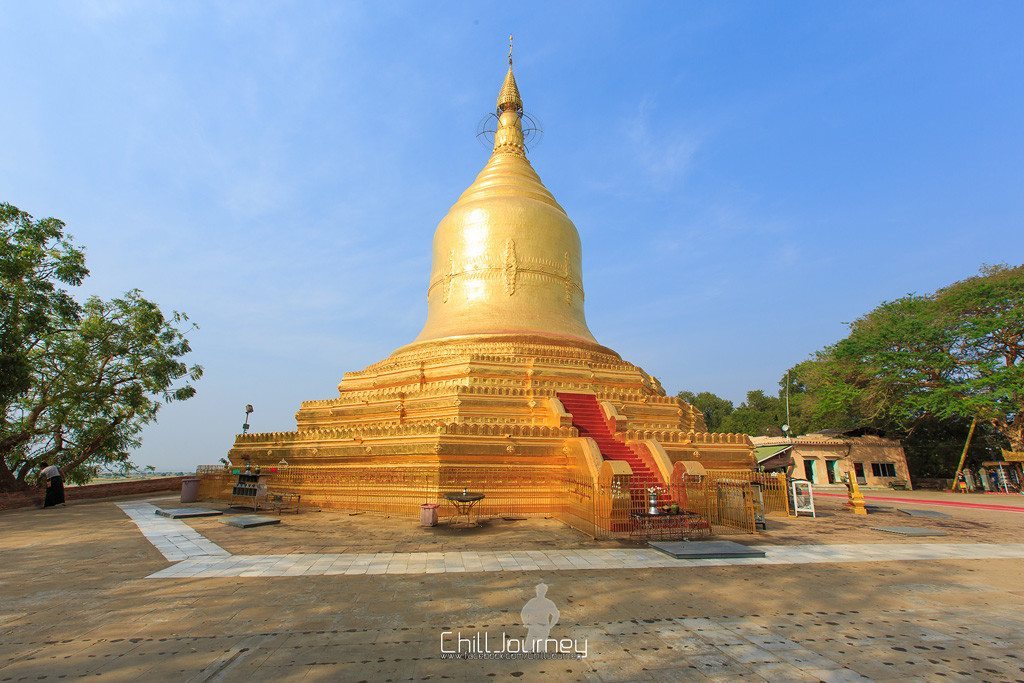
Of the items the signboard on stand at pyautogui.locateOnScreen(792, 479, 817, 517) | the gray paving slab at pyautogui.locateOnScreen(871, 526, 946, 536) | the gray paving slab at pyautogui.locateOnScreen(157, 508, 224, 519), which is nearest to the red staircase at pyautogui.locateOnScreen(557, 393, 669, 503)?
the signboard on stand at pyautogui.locateOnScreen(792, 479, 817, 517)

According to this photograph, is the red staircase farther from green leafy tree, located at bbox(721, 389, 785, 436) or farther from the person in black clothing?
green leafy tree, located at bbox(721, 389, 785, 436)

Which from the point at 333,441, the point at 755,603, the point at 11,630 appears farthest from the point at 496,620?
the point at 333,441

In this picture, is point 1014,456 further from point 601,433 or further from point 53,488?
point 53,488

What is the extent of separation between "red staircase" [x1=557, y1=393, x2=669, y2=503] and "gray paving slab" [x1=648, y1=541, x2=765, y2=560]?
1.67 metres

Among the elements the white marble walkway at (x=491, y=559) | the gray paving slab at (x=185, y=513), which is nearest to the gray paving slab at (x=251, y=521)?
the white marble walkway at (x=491, y=559)

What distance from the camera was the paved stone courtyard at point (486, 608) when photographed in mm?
4203

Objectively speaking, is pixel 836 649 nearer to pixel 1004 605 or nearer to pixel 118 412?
pixel 1004 605

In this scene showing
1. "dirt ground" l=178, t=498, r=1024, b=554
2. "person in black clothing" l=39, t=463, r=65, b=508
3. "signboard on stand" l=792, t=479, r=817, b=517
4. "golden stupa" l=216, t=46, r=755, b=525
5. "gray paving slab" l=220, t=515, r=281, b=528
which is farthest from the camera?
"person in black clothing" l=39, t=463, r=65, b=508

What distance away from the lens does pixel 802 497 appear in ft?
49.5

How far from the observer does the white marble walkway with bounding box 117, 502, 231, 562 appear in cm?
853

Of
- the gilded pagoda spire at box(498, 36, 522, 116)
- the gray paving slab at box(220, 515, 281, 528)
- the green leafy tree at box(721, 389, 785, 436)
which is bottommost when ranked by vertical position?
the gray paving slab at box(220, 515, 281, 528)

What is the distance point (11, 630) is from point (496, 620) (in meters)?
4.74

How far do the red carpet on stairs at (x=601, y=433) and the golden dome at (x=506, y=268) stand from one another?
3711 millimetres

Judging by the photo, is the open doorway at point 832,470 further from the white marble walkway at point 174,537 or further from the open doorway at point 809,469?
the white marble walkway at point 174,537
